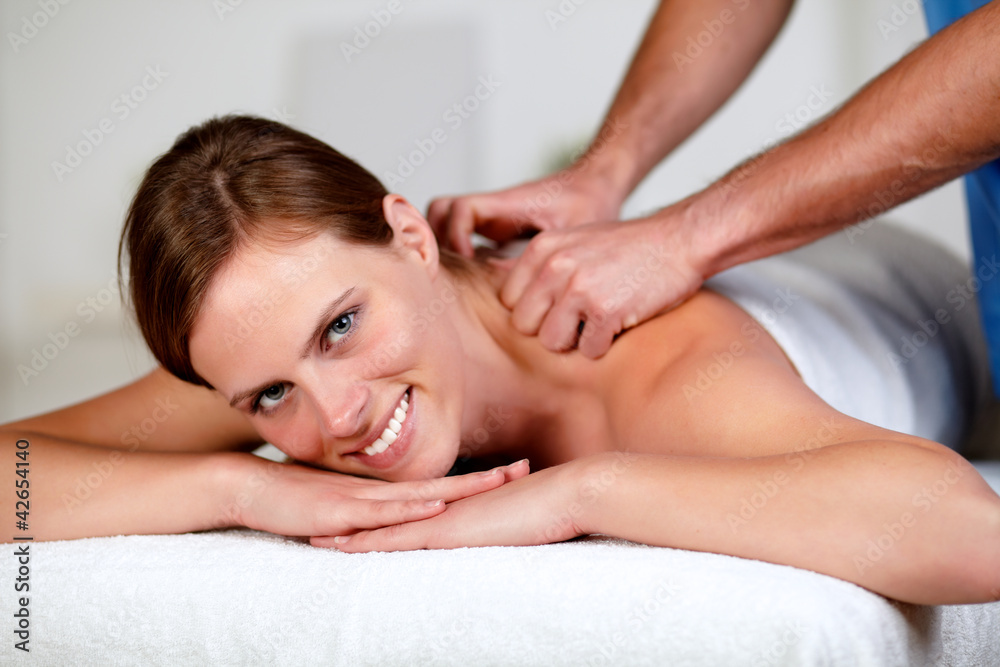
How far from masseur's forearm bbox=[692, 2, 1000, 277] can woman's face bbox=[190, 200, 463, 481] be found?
39cm

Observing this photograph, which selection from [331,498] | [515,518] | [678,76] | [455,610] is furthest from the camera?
[678,76]

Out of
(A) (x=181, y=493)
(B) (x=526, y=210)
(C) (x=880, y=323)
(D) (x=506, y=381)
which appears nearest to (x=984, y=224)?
(C) (x=880, y=323)

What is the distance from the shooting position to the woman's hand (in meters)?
0.80

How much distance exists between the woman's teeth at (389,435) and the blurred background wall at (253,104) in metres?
2.14

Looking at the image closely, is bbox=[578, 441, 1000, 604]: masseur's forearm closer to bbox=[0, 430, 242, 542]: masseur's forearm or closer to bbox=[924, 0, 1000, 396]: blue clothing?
bbox=[0, 430, 242, 542]: masseur's forearm

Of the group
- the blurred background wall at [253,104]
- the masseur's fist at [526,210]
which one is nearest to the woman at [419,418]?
the masseur's fist at [526,210]

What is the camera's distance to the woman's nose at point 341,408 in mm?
942

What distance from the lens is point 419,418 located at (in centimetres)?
104

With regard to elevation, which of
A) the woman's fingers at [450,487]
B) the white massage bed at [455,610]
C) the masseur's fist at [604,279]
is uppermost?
the masseur's fist at [604,279]

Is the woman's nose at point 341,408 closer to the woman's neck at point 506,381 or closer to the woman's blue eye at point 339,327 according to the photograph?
the woman's blue eye at point 339,327

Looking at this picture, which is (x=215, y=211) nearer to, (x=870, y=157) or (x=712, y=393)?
(x=712, y=393)

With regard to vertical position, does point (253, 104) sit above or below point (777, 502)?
above

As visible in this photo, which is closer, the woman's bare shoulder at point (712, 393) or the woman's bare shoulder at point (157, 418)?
the woman's bare shoulder at point (712, 393)

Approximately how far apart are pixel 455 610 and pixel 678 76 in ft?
3.97
